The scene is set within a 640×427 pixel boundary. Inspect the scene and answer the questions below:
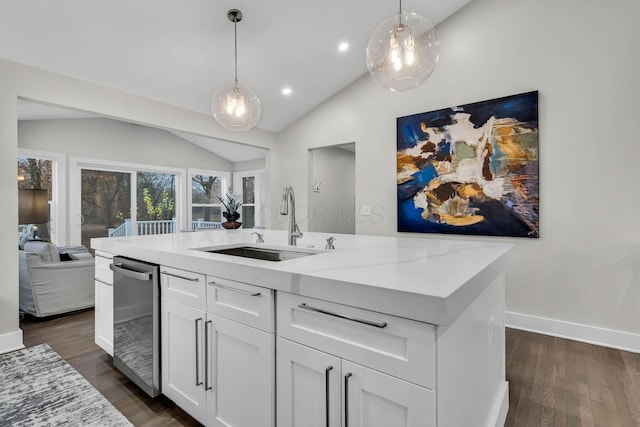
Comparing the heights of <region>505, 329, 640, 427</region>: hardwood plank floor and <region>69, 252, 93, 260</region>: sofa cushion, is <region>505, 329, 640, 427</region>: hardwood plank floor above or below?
below

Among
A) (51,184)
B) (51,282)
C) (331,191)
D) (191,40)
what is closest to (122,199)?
(51,184)

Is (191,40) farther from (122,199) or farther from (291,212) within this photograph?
(122,199)

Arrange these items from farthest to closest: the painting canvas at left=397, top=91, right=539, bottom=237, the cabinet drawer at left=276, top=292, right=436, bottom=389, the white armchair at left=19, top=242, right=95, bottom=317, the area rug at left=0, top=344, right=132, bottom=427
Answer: the white armchair at left=19, top=242, right=95, bottom=317
the painting canvas at left=397, top=91, right=539, bottom=237
the area rug at left=0, top=344, right=132, bottom=427
the cabinet drawer at left=276, top=292, right=436, bottom=389

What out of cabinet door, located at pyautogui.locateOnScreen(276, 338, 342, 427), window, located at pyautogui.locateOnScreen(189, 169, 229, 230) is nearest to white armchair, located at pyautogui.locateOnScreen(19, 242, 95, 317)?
window, located at pyautogui.locateOnScreen(189, 169, 229, 230)

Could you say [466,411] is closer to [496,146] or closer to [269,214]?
[496,146]

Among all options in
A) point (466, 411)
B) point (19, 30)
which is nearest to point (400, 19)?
point (466, 411)

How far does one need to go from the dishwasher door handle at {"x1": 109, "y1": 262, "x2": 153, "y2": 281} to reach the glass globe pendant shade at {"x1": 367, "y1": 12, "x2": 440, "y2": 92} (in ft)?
6.05

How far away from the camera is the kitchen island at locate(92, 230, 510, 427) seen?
0.92 m

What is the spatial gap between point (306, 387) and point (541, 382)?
1.85 m

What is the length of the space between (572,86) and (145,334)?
379 centimetres

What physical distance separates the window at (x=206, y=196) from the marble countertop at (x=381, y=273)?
5211 millimetres

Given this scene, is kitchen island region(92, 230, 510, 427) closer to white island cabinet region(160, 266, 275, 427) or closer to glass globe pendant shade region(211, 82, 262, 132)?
white island cabinet region(160, 266, 275, 427)

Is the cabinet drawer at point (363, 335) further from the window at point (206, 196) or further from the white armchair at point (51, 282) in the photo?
the window at point (206, 196)

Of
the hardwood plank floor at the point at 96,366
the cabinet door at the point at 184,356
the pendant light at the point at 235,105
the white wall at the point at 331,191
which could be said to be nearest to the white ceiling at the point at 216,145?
the white wall at the point at 331,191
